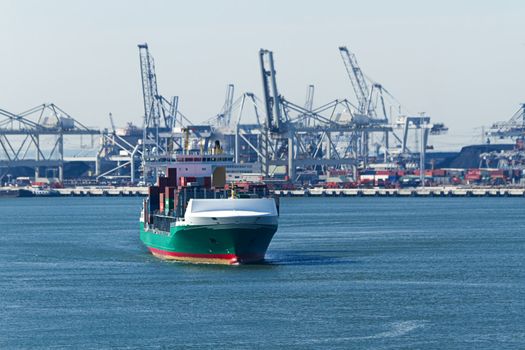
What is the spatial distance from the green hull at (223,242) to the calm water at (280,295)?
3.18ft

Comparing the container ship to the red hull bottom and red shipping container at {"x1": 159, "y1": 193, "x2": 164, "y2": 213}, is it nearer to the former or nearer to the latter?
the red hull bottom

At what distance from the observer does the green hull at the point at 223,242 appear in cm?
5981

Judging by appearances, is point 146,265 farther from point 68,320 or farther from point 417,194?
point 417,194

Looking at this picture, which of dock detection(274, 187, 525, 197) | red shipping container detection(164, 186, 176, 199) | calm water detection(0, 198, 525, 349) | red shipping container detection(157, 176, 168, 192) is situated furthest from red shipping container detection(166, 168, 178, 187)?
dock detection(274, 187, 525, 197)

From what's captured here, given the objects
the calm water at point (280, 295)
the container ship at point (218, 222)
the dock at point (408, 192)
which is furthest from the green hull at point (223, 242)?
the dock at point (408, 192)

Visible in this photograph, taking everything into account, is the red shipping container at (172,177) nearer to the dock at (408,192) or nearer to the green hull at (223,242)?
the green hull at (223,242)

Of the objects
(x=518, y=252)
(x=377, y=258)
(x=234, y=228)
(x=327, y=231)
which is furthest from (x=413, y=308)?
(x=327, y=231)

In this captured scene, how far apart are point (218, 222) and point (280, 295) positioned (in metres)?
10.3

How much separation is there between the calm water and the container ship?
1091 millimetres

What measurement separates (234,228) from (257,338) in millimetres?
18892

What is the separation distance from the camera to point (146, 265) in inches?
2489

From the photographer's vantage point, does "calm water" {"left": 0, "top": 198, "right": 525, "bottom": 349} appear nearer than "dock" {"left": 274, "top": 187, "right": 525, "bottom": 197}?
Yes

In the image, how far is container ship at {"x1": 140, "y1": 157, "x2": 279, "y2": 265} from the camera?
196 ft

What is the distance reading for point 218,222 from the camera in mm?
59688
